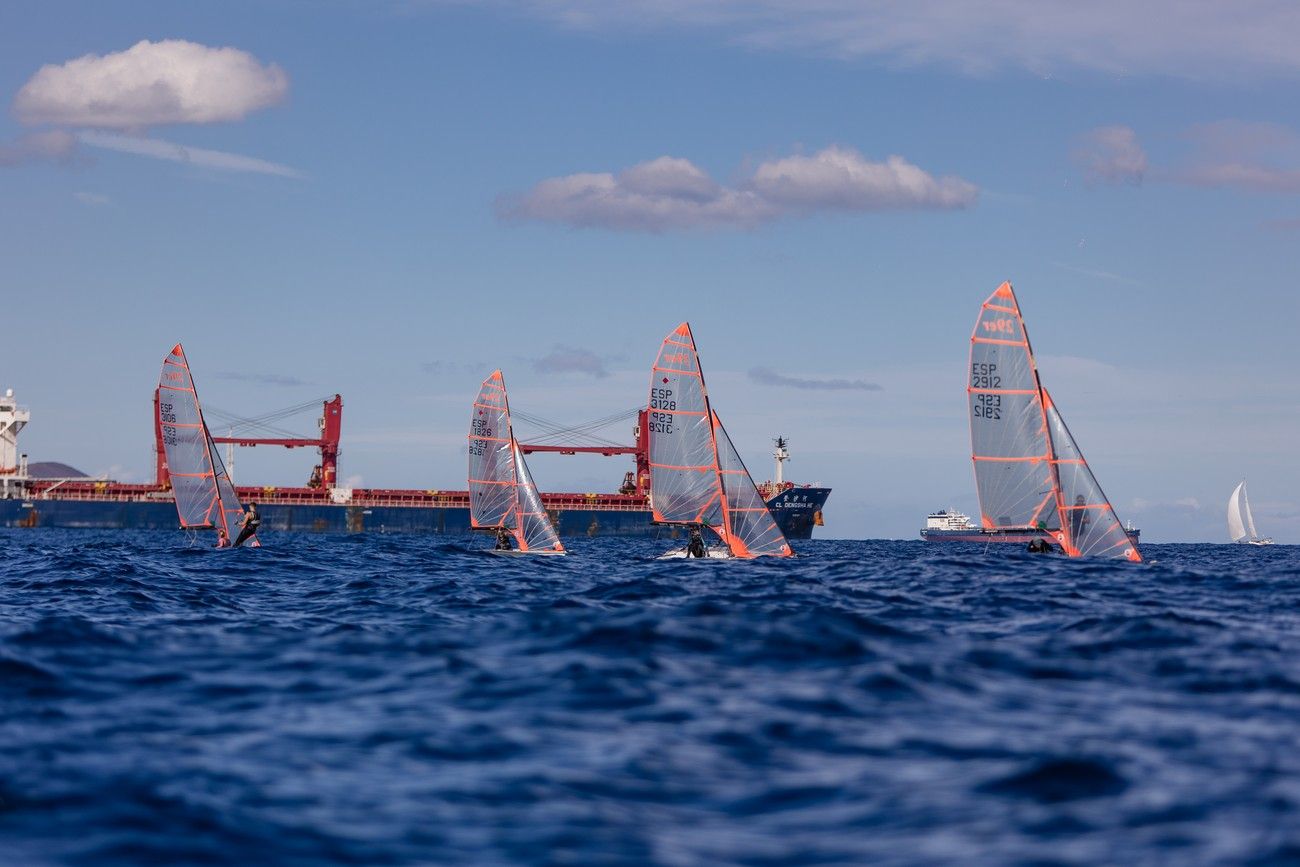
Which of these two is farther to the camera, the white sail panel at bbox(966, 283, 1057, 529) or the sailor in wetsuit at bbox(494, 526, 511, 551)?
the sailor in wetsuit at bbox(494, 526, 511, 551)

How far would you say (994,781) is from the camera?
9.42 metres

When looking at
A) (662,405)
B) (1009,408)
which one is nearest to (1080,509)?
(1009,408)

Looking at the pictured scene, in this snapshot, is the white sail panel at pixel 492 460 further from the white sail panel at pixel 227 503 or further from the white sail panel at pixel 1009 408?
the white sail panel at pixel 1009 408

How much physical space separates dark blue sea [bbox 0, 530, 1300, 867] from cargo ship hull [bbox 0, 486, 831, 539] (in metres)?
99.5

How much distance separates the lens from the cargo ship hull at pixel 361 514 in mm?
120938

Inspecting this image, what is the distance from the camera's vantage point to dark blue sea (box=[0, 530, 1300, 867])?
8203 millimetres

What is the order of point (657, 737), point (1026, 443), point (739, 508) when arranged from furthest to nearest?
point (739, 508), point (1026, 443), point (657, 737)

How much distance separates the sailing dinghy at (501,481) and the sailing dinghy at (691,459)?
25.5ft

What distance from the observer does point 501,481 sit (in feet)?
173

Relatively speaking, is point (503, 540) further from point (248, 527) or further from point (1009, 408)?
point (1009, 408)

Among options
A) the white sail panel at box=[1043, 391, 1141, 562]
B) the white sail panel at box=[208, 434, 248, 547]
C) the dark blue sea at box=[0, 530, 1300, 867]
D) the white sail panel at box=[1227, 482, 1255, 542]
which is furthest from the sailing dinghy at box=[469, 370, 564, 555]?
the white sail panel at box=[1227, 482, 1255, 542]

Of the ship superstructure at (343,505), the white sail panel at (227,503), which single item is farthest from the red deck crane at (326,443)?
the white sail panel at (227,503)

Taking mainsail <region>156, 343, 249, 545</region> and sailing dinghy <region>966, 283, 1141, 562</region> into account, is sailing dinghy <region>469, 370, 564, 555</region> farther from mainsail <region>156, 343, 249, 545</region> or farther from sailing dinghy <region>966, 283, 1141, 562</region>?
sailing dinghy <region>966, 283, 1141, 562</region>

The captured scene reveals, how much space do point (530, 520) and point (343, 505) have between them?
250 ft
